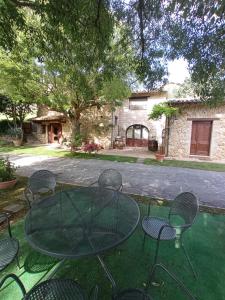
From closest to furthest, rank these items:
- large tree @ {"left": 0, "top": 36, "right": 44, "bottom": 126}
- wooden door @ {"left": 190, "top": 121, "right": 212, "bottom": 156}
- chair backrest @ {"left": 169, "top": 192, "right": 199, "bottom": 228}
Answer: chair backrest @ {"left": 169, "top": 192, "right": 199, "bottom": 228}, large tree @ {"left": 0, "top": 36, "right": 44, "bottom": 126}, wooden door @ {"left": 190, "top": 121, "right": 212, "bottom": 156}

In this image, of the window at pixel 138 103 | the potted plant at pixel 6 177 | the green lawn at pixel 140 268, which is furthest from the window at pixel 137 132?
the green lawn at pixel 140 268

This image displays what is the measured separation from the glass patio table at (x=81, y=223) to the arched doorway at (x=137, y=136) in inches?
481

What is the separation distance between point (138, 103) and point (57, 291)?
14125 mm

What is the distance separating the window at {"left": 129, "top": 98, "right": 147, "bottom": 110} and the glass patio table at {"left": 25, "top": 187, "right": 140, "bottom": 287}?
488 inches

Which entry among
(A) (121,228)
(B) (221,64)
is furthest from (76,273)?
(B) (221,64)

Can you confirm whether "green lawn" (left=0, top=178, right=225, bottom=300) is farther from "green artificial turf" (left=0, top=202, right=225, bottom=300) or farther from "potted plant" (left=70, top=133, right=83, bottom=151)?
"potted plant" (left=70, top=133, right=83, bottom=151)

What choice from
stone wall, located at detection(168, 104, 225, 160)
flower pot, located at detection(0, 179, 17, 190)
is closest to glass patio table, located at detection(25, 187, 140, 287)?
flower pot, located at detection(0, 179, 17, 190)

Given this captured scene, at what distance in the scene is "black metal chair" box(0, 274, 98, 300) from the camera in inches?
57.9

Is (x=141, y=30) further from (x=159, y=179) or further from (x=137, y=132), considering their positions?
(x=137, y=132)

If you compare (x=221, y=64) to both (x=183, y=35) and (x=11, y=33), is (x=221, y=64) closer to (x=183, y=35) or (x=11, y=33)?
(x=183, y=35)

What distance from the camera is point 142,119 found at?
1448 centimetres

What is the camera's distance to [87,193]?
9.70 ft

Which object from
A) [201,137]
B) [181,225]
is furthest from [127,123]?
[181,225]

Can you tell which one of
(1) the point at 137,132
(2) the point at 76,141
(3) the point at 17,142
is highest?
(1) the point at 137,132
